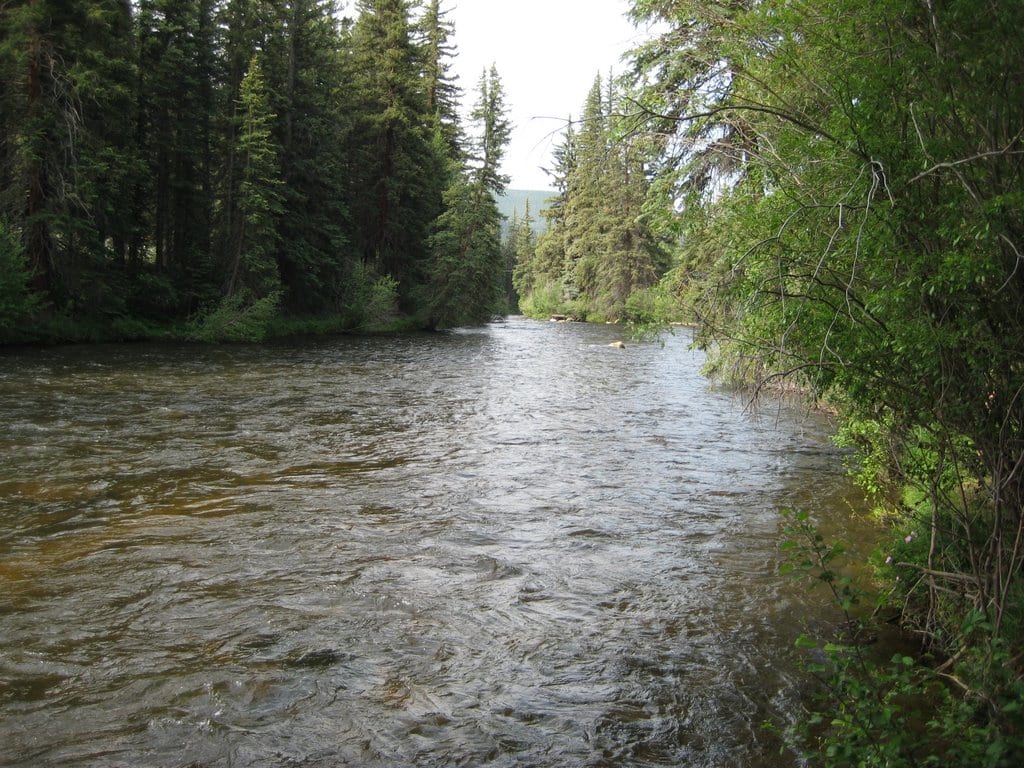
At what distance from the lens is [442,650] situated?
5281mm

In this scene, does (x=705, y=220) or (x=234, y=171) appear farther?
(x=234, y=171)

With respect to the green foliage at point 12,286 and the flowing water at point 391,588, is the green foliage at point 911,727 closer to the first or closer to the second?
the flowing water at point 391,588

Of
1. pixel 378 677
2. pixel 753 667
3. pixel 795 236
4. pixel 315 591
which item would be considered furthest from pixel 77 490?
pixel 795 236

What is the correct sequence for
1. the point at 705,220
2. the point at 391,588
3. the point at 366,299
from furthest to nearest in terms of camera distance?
the point at 366,299 → the point at 391,588 → the point at 705,220

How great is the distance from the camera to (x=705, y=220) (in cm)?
563

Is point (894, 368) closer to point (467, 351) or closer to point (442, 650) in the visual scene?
point (442, 650)

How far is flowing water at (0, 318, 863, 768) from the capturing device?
4305mm

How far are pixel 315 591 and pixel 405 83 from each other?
3535 cm

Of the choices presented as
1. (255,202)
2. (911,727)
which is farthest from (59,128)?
(911,727)

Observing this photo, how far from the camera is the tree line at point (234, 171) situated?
20.4 m

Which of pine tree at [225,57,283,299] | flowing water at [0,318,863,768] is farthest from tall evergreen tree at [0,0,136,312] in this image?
flowing water at [0,318,863,768]

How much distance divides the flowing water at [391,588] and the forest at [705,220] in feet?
3.17

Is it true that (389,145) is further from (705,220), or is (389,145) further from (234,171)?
(705,220)

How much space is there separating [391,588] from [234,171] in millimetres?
26157
